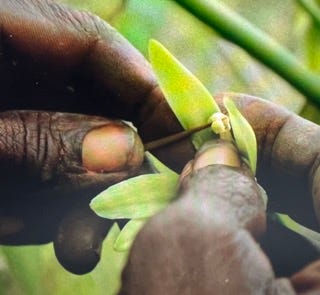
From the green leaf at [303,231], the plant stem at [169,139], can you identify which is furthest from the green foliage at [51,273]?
the green leaf at [303,231]

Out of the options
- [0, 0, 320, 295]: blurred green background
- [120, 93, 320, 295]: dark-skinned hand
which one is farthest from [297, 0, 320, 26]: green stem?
[120, 93, 320, 295]: dark-skinned hand

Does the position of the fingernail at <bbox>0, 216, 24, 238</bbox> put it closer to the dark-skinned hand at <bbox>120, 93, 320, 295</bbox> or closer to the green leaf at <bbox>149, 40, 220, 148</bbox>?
the dark-skinned hand at <bbox>120, 93, 320, 295</bbox>

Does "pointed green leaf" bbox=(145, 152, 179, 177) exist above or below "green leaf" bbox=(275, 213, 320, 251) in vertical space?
below

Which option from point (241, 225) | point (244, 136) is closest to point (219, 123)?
point (244, 136)

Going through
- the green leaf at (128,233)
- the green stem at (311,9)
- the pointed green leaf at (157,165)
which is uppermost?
the green stem at (311,9)

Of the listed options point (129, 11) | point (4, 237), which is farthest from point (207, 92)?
point (4, 237)

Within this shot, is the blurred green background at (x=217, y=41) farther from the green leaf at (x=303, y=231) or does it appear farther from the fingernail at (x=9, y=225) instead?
the green leaf at (x=303, y=231)
